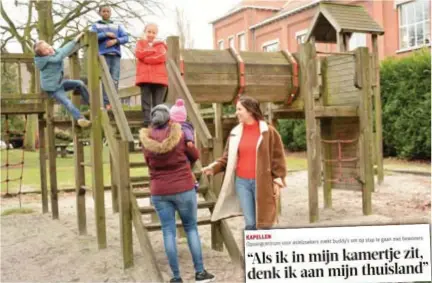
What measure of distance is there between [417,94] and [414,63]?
916 mm

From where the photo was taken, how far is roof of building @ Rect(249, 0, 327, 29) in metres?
27.7

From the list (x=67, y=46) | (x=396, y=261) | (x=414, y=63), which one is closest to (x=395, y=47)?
(x=414, y=63)

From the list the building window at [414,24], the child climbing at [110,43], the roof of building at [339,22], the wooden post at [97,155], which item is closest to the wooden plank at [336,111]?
the child climbing at [110,43]

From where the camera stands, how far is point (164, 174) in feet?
15.0

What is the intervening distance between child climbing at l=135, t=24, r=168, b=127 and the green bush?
35.6 feet

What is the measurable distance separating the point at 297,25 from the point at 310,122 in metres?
22.1

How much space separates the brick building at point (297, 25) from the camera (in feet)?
70.4

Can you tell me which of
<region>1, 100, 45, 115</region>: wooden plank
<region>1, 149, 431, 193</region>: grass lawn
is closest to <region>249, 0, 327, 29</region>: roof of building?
<region>1, 149, 431, 193</region>: grass lawn

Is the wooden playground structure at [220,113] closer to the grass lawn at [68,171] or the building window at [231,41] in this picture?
the grass lawn at [68,171]

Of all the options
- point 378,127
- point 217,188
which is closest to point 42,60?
point 217,188

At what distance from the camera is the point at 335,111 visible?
855 cm

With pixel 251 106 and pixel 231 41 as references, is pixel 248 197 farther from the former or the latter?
pixel 231 41

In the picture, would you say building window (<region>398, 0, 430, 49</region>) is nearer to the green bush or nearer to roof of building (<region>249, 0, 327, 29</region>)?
the green bush

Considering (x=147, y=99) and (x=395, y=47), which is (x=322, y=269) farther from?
(x=395, y=47)
